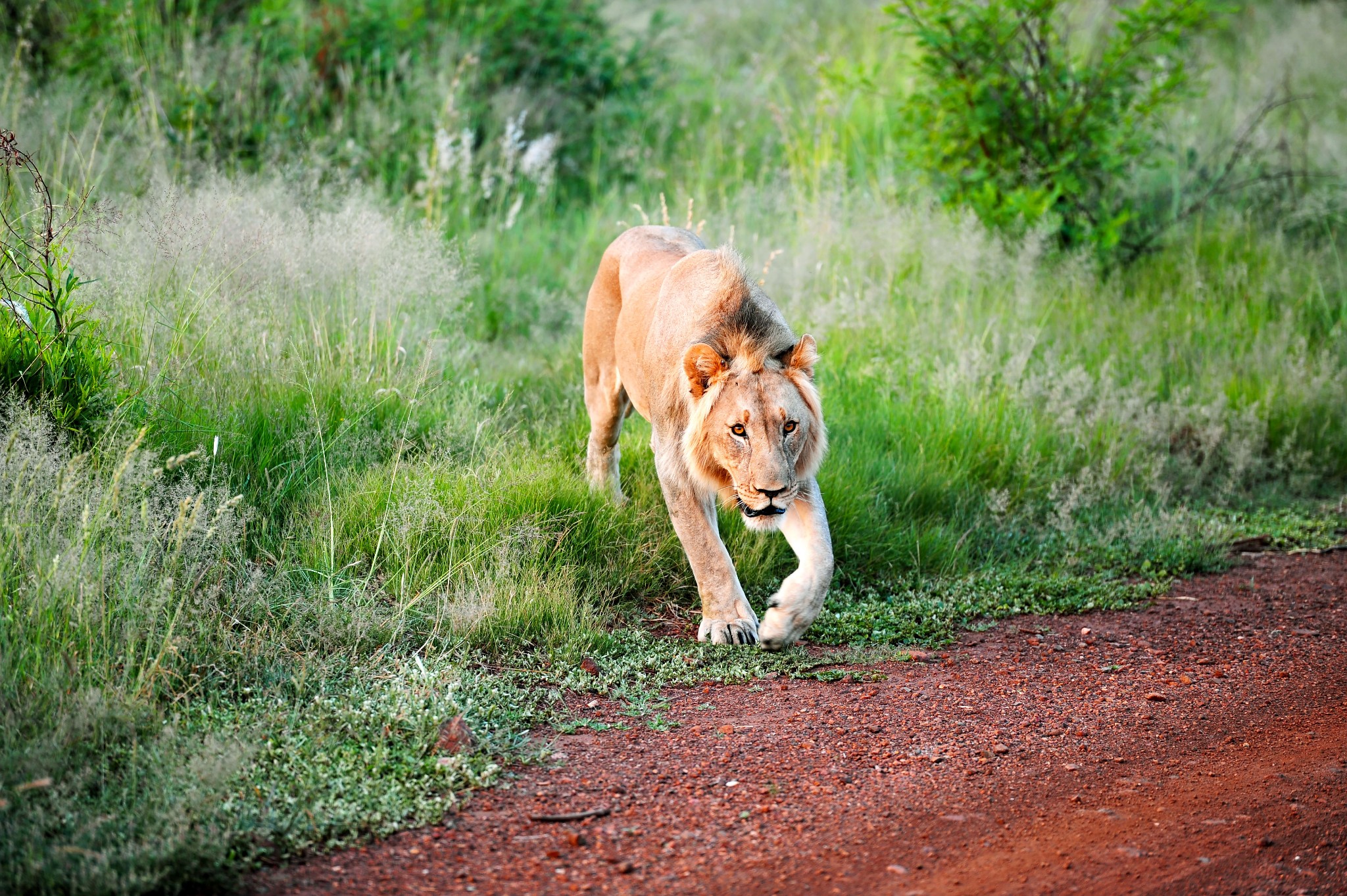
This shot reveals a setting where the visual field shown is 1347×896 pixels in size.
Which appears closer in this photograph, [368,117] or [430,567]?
[430,567]

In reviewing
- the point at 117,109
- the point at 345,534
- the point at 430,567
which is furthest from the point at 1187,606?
the point at 117,109

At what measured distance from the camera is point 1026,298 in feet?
27.7

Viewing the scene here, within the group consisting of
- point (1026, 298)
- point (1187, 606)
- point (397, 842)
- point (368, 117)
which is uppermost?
point (368, 117)

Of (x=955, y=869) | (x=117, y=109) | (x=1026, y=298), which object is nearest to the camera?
(x=955, y=869)

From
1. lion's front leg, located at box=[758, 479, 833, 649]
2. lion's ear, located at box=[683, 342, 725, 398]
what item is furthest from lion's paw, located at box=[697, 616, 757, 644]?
lion's ear, located at box=[683, 342, 725, 398]

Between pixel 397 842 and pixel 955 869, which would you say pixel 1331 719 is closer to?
pixel 955 869

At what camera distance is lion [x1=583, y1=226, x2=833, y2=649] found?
Answer: 4711 millimetres

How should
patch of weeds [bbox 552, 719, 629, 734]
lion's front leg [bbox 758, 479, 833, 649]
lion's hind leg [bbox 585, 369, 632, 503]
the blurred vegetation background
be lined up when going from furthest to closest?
1. lion's hind leg [bbox 585, 369, 632, 503]
2. lion's front leg [bbox 758, 479, 833, 649]
3. patch of weeds [bbox 552, 719, 629, 734]
4. the blurred vegetation background

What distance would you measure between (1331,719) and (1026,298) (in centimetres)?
468

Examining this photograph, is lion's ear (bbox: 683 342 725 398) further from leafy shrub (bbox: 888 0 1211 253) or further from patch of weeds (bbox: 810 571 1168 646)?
leafy shrub (bbox: 888 0 1211 253)

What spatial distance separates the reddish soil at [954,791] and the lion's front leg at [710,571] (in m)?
0.40

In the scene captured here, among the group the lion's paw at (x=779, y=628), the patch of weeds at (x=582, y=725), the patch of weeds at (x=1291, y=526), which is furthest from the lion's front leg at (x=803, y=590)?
the patch of weeds at (x=1291, y=526)

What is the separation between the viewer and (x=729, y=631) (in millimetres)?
4926

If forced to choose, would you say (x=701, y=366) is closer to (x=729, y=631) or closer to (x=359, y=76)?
(x=729, y=631)
